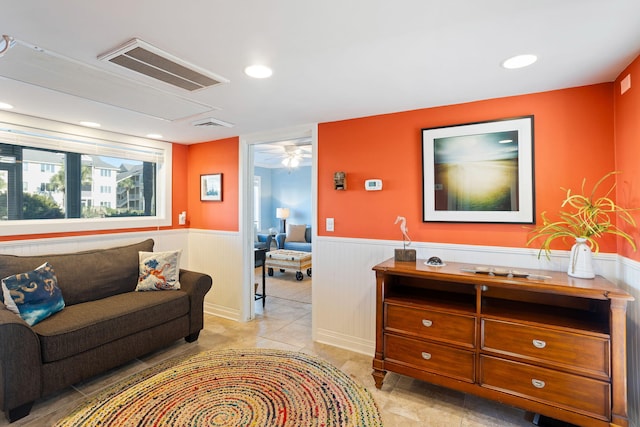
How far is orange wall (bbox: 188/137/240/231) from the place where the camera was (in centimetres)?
384

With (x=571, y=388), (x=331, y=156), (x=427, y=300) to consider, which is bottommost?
(x=571, y=388)

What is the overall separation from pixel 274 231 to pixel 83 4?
6786mm

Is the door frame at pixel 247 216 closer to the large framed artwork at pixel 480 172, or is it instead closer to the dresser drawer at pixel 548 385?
the large framed artwork at pixel 480 172

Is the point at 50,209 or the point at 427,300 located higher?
the point at 50,209

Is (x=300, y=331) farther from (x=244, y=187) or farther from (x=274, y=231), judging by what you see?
(x=274, y=231)

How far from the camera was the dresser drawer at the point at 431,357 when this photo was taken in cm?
204

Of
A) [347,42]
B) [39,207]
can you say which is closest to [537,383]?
[347,42]

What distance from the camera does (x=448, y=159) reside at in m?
2.54

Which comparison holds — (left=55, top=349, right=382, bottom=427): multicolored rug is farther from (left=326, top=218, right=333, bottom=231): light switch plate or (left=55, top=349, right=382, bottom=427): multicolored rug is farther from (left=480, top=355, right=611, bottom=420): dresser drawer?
(left=326, top=218, right=333, bottom=231): light switch plate

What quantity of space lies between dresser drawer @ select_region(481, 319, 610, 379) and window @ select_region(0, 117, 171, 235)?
3.83 metres

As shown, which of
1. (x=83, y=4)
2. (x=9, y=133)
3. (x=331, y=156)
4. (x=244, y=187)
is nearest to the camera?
(x=83, y=4)

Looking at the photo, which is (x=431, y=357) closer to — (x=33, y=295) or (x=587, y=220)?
(x=587, y=220)

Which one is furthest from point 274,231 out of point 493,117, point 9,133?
point 493,117

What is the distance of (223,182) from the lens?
3930mm
